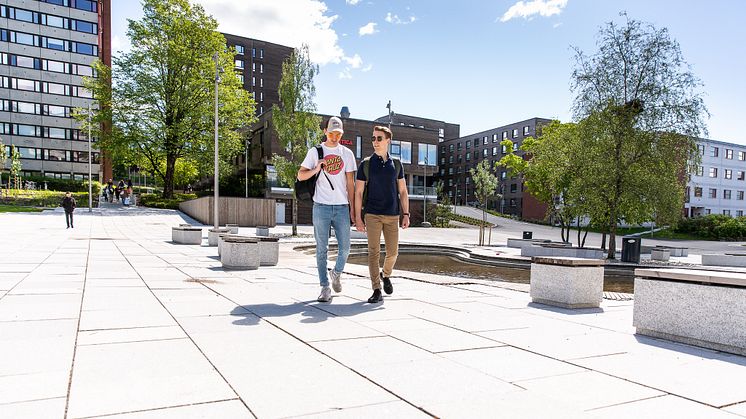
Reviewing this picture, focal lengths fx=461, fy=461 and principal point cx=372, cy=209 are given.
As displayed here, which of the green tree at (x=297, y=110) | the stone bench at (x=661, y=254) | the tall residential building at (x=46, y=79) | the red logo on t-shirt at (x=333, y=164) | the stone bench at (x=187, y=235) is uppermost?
the tall residential building at (x=46, y=79)

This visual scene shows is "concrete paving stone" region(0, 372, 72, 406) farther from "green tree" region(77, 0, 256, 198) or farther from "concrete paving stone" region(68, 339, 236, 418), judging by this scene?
"green tree" region(77, 0, 256, 198)

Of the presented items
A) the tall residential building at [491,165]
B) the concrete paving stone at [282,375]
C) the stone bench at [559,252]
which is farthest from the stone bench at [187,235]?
the tall residential building at [491,165]

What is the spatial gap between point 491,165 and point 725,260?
61.3 metres

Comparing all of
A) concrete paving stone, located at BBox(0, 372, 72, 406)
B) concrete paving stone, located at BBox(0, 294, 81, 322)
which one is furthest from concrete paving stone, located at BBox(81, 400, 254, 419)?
concrete paving stone, located at BBox(0, 294, 81, 322)

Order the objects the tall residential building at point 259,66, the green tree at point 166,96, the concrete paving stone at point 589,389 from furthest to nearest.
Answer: the tall residential building at point 259,66, the green tree at point 166,96, the concrete paving stone at point 589,389

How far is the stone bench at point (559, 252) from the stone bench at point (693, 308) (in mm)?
12305

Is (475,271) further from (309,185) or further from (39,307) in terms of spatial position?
(39,307)

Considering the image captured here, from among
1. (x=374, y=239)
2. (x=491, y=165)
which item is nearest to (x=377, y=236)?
(x=374, y=239)

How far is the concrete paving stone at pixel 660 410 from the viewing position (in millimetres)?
2320

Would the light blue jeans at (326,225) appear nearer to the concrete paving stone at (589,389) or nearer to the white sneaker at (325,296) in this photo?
the white sneaker at (325,296)

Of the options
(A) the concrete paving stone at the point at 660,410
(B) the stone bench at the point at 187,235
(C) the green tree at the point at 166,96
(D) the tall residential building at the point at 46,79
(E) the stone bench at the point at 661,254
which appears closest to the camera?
(A) the concrete paving stone at the point at 660,410

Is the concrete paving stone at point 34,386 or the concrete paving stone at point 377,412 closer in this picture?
the concrete paving stone at point 377,412

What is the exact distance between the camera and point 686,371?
3.12 meters

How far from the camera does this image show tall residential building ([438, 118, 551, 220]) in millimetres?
69625
